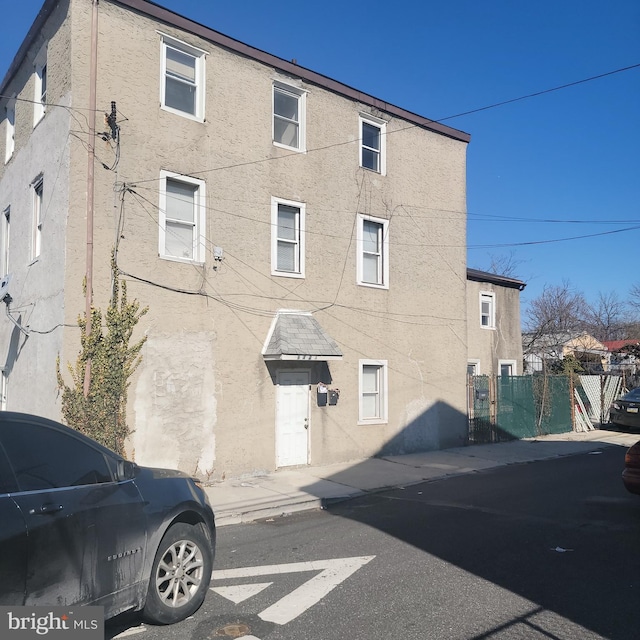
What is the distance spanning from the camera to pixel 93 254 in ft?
32.6

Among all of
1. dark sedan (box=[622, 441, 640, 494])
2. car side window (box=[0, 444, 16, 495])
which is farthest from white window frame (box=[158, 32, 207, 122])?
dark sedan (box=[622, 441, 640, 494])

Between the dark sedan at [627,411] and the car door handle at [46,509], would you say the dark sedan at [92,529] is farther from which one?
the dark sedan at [627,411]

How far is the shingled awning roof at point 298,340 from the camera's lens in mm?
11688

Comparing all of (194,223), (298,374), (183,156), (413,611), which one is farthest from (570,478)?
(183,156)

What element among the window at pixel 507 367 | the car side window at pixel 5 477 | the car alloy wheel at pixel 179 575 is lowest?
the car alloy wheel at pixel 179 575

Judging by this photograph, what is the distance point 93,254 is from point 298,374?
4.75 metres

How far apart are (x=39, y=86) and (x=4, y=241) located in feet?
12.2

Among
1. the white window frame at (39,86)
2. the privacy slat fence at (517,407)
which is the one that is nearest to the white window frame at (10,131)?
the white window frame at (39,86)

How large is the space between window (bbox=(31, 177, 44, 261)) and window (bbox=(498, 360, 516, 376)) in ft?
51.3

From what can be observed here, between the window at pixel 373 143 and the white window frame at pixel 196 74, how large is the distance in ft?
14.1

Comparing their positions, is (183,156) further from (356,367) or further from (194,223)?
(356,367)

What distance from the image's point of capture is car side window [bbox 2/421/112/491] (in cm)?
373

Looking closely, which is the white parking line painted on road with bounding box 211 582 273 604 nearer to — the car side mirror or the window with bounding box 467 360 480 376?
the car side mirror

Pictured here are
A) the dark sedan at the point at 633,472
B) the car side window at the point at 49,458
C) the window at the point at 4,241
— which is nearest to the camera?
the car side window at the point at 49,458
